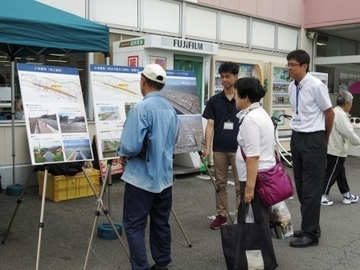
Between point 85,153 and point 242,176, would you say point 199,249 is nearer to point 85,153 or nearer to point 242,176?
point 242,176

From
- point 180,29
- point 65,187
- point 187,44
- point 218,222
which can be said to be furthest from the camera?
point 180,29

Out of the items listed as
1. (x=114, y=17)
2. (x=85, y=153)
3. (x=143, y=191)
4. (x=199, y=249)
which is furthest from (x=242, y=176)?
(x=114, y=17)

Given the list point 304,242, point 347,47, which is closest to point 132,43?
point 304,242

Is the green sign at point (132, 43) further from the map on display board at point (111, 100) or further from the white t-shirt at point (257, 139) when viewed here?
the white t-shirt at point (257, 139)

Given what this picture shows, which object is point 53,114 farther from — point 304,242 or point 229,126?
point 304,242

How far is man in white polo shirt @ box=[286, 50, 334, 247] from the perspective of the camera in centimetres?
439

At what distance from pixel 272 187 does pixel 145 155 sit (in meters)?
1.06

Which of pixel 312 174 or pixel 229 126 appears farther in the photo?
pixel 229 126

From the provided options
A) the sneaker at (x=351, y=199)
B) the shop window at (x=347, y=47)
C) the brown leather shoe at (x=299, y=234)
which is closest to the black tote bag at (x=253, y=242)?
the brown leather shoe at (x=299, y=234)

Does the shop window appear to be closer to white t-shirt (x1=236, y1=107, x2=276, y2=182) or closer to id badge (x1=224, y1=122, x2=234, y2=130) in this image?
id badge (x1=224, y1=122, x2=234, y2=130)

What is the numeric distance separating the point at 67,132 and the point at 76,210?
191 centimetres

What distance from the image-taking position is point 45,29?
423 centimetres

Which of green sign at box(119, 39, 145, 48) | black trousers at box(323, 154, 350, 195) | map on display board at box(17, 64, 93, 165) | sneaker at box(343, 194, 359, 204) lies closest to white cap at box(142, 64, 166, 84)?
map on display board at box(17, 64, 93, 165)

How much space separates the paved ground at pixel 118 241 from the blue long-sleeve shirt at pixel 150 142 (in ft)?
3.34
